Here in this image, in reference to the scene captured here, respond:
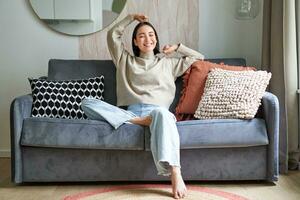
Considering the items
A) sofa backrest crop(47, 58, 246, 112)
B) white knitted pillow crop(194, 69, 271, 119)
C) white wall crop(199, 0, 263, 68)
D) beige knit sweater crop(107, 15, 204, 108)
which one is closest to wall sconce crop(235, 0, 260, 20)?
white wall crop(199, 0, 263, 68)

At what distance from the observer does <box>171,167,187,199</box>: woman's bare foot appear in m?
2.34

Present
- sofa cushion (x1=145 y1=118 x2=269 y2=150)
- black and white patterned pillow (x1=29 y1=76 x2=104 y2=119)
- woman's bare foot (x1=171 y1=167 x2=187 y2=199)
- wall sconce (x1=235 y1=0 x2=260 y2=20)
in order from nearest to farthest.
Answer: woman's bare foot (x1=171 y1=167 x2=187 y2=199), sofa cushion (x1=145 y1=118 x2=269 y2=150), black and white patterned pillow (x1=29 y1=76 x2=104 y2=119), wall sconce (x1=235 y1=0 x2=260 y2=20)

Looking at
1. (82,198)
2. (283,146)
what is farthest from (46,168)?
(283,146)

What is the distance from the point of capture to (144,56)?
3.03 m

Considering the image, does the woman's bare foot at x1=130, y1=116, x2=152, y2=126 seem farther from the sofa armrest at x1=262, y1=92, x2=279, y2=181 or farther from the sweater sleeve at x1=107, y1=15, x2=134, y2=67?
the sofa armrest at x1=262, y1=92, x2=279, y2=181

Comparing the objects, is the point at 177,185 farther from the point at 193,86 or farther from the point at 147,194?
the point at 193,86

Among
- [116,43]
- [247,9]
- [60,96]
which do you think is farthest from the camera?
[247,9]

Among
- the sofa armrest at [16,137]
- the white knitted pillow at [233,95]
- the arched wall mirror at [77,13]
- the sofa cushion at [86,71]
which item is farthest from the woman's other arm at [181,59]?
the sofa armrest at [16,137]

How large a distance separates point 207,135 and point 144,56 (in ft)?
2.70

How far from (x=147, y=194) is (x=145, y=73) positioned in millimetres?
888

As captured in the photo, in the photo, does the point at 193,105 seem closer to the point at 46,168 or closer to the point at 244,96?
the point at 244,96

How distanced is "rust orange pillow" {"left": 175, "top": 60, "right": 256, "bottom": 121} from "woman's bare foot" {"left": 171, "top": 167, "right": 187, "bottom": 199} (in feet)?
2.04

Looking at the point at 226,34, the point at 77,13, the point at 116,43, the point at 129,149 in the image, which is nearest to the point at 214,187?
the point at 129,149

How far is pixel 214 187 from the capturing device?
8.52 feet
